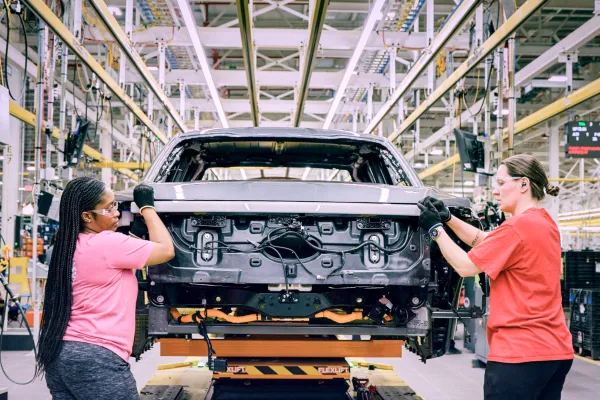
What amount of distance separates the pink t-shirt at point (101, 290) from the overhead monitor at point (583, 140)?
8994mm

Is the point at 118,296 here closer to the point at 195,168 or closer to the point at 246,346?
the point at 246,346

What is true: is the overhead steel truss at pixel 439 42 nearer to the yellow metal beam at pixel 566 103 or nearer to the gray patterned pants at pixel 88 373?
the yellow metal beam at pixel 566 103

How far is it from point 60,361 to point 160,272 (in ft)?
2.66

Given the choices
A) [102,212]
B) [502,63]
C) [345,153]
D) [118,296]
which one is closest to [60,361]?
[118,296]

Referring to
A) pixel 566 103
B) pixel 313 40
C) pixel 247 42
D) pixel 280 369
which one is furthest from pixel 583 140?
pixel 280 369

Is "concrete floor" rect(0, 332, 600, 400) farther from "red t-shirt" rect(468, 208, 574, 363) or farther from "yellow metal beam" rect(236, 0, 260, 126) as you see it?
"yellow metal beam" rect(236, 0, 260, 126)

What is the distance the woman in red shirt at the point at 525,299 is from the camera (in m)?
2.28

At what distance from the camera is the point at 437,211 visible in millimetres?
2768

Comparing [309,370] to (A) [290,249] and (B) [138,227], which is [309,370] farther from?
(B) [138,227]

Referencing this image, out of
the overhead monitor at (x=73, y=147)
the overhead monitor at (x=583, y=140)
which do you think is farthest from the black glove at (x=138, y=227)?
the overhead monitor at (x=583, y=140)

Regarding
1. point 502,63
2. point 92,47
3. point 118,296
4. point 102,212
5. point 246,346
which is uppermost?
point 92,47

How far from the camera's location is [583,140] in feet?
32.0

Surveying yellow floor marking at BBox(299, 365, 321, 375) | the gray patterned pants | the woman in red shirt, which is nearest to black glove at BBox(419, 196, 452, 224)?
the woman in red shirt

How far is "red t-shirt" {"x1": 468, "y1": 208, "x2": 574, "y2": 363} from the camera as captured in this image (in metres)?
2.30
